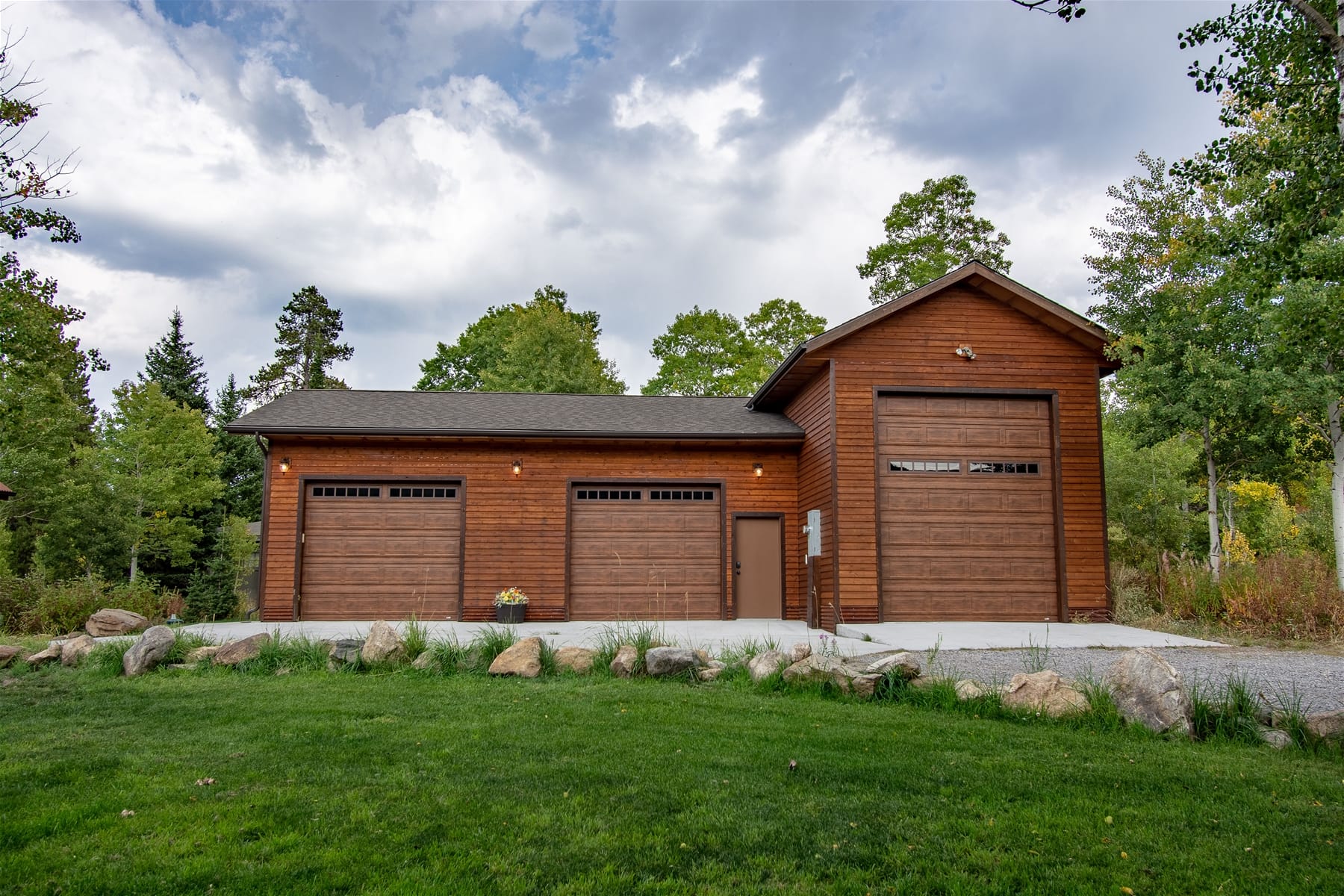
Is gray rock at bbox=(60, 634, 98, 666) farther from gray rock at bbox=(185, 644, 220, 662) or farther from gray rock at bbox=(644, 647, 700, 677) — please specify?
gray rock at bbox=(644, 647, 700, 677)

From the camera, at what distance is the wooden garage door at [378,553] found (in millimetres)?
12977

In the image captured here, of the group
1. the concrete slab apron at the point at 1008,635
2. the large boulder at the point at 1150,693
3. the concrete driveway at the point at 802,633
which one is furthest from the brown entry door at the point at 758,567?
the large boulder at the point at 1150,693

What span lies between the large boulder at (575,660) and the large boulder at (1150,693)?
4.25m

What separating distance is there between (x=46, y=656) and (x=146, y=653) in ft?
4.45

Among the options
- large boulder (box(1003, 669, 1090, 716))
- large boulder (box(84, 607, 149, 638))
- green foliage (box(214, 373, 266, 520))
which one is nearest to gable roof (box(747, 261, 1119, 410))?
large boulder (box(1003, 669, 1090, 716))

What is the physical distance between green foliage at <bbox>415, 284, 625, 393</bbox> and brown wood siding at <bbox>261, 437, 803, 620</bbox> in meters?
12.6

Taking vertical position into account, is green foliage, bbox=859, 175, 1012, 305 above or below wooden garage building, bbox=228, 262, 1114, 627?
above

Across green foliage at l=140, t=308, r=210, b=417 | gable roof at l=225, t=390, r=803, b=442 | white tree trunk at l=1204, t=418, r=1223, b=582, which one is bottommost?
white tree trunk at l=1204, t=418, r=1223, b=582

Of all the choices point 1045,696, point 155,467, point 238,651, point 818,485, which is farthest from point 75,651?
point 155,467

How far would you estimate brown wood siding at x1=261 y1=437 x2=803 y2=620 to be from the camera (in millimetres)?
12992

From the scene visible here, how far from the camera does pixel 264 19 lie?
11734mm

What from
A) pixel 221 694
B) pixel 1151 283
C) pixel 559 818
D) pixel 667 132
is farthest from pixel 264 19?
pixel 1151 283

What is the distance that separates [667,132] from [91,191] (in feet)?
33.8

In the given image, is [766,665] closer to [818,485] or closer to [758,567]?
[818,485]
